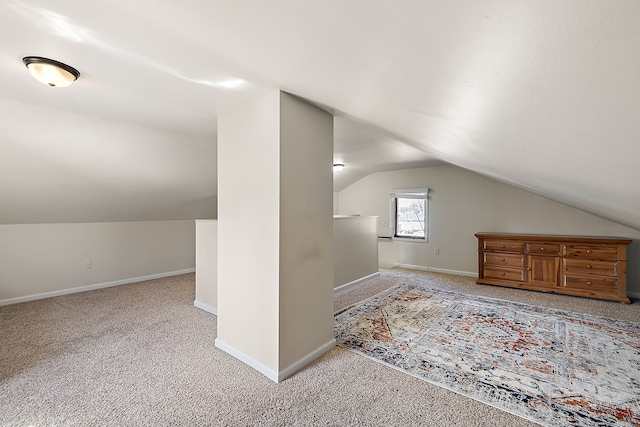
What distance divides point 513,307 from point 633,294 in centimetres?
206

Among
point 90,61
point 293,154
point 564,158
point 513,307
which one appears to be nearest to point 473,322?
point 513,307

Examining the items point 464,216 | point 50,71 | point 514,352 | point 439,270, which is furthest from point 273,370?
point 464,216

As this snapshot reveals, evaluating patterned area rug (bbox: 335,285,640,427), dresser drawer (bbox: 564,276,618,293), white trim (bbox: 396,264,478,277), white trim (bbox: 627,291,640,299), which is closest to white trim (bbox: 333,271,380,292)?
patterned area rug (bbox: 335,285,640,427)

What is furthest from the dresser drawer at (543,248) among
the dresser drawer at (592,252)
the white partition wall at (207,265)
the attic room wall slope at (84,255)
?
the attic room wall slope at (84,255)

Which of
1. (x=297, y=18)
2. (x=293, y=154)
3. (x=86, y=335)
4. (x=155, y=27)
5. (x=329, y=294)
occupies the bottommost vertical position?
(x=86, y=335)

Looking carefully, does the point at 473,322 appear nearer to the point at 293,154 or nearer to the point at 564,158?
the point at 564,158

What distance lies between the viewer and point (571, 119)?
96 cm

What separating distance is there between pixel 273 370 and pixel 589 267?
4422 mm

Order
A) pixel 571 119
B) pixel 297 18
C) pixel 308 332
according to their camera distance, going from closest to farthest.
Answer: pixel 571 119 → pixel 297 18 → pixel 308 332

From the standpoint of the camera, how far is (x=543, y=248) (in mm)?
4199

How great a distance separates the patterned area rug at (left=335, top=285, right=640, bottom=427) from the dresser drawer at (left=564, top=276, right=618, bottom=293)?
901mm

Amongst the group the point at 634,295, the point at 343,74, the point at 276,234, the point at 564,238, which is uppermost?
the point at 343,74

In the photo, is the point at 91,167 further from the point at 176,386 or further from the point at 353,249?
the point at 353,249

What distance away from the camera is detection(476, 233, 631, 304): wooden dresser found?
12.4ft
